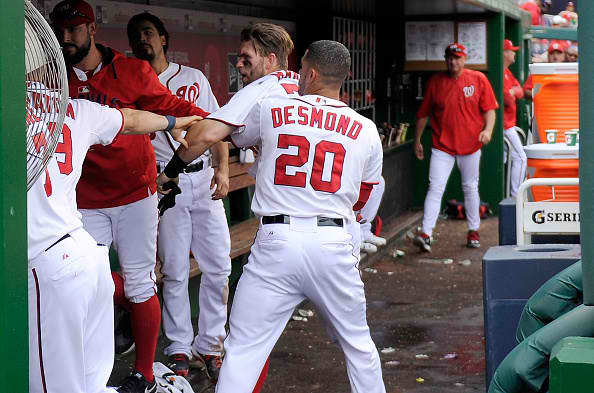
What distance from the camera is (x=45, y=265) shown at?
351 centimetres

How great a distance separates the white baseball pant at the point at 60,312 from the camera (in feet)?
11.5

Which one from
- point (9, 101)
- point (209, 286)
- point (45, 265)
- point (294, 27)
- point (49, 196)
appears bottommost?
point (209, 286)

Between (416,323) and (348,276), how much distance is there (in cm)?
333

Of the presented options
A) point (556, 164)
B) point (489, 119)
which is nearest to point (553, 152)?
point (556, 164)

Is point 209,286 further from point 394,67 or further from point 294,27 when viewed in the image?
point 394,67

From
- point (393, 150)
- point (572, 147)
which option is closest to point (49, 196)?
point (572, 147)

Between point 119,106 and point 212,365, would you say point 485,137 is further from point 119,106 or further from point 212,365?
point 119,106

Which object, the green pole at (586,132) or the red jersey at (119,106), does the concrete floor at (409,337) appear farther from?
the green pole at (586,132)

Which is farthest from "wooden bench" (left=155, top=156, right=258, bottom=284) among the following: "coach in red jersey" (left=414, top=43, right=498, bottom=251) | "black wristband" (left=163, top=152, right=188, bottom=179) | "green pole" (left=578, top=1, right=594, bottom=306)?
"green pole" (left=578, top=1, right=594, bottom=306)

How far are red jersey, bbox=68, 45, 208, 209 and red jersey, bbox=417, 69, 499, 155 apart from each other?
582 cm

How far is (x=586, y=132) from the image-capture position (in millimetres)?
2824

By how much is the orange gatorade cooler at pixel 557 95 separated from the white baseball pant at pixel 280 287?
12.3ft

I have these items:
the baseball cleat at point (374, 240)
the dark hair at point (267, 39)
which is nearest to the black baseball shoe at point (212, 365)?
the dark hair at point (267, 39)

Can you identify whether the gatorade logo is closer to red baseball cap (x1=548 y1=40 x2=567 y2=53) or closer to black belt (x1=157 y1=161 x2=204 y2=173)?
red baseball cap (x1=548 y1=40 x2=567 y2=53)
